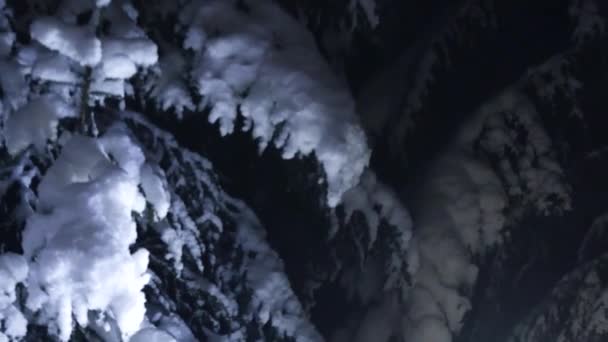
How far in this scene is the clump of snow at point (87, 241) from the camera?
149cm

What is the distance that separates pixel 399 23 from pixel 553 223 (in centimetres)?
184

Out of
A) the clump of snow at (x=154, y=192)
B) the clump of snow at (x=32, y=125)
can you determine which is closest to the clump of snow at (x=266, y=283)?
the clump of snow at (x=154, y=192)

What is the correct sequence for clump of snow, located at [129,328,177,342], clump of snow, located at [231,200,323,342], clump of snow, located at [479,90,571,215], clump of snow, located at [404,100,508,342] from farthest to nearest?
clump of snow, located at [479,90,571,215] < clump of snow, located at [404,100,508,342] < clump of snow, located at [231,200,323,342] < clump of snow, located at [129,328,177,342]

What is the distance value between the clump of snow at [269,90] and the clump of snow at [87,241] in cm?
82

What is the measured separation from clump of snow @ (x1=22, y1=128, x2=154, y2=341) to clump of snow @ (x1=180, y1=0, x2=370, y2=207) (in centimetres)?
82

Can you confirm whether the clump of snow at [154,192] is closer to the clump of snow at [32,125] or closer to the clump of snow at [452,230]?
the clump of snow at [32,125]

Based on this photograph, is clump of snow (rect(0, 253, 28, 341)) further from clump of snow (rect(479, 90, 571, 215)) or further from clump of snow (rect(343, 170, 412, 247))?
clump of snow (rect(479, 90, 571, 215))

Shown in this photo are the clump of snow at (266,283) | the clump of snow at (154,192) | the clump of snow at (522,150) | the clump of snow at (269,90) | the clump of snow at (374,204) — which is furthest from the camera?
the clump of snow at (522,150)

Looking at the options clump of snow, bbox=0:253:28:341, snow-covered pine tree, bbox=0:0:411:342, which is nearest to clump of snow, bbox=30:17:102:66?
snow-covered pine tree, bbox=0:0:411:342

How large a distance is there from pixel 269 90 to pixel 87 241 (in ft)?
3.61

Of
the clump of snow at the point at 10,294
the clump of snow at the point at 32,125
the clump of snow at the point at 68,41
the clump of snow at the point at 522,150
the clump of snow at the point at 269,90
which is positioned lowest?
the clump of snow at the point at 10,294

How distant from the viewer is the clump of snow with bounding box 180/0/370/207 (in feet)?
7.96

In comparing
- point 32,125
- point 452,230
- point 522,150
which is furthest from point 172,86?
point 522,150

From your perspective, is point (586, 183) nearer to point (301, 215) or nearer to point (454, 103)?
point (454, 103)
